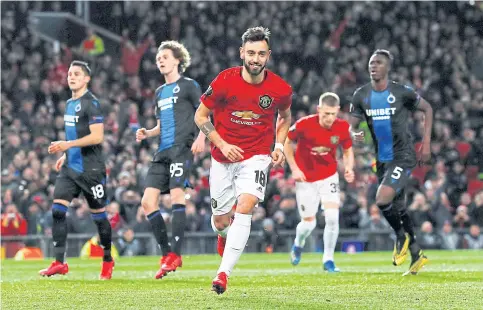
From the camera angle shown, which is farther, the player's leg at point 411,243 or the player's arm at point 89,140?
the player's leg at point 411,243

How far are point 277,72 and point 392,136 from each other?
52.4 ft

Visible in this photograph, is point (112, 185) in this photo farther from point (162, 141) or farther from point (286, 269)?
point (162, 141)

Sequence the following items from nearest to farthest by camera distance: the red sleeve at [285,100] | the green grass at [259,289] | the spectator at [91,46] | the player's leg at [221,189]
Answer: the green grass at [259,289] → the red sleeve at [285,100] → the player's leg at [221,189] → the spectator at [91,46]

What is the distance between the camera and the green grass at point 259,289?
8422 millimetres

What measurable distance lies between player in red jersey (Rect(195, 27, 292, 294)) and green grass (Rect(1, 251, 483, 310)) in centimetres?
81

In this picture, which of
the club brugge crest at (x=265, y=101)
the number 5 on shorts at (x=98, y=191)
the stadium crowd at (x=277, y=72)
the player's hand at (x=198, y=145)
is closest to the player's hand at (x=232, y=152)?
the club brugge crest at (x=265, y=101)

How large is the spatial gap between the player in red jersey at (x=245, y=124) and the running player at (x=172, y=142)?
2610 millimetres

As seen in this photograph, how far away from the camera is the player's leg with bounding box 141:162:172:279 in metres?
12.3

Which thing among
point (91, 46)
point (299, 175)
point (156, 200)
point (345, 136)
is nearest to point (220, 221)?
point (156, 200)

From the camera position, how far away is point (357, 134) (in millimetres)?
12680

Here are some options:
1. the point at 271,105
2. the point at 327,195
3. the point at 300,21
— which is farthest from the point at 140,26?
the point at 271,105

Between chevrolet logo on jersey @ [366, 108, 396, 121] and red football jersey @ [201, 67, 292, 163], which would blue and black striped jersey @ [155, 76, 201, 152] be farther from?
red football jersey @ [201, 67, 292, 163]

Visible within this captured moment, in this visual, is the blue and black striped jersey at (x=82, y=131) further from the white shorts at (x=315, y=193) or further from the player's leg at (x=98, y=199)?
the white shorts at (x=315, y=193)

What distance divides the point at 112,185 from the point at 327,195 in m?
8.33
